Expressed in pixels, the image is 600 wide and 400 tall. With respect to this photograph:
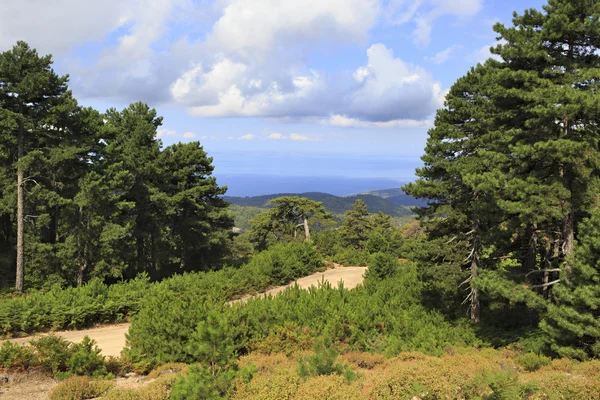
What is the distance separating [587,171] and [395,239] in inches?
1078

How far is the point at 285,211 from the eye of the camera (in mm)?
32562

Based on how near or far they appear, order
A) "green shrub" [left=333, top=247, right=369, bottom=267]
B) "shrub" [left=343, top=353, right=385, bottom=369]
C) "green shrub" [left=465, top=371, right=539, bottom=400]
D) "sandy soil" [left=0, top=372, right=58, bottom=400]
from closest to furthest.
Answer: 1. "green shrub" [left=465, top=371, right=539, bottom=400]
2. "sandy soil" [left=0, top=372, right=58, bottom=400]
3. "shrub" [left=343, top=353, right=385, bottom=369]
4. "green shrub" [left=333, top=247, right=369, bottom=267]

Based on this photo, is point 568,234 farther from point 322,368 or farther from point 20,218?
point 20,218

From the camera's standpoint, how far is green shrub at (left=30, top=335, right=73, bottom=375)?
344 inches

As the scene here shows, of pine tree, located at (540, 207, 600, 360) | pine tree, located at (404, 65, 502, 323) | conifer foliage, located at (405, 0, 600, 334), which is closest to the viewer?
pine tree, located at (540, 207, 600, 360)

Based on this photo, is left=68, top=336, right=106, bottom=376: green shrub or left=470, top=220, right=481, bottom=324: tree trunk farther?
left=470, top=220, right=481, bottom=324: tree trunk

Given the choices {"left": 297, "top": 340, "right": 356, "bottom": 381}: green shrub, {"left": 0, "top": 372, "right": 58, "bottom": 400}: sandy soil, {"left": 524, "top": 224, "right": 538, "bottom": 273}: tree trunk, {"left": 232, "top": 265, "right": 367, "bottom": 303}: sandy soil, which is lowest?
{"left": 232, "top": 265, "right": 367, "bottom": 303}: sandy soil

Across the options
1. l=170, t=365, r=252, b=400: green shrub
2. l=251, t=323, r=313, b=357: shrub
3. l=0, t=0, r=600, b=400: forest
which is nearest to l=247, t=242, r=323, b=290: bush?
l=0, t=0, r=600, b=400: forest

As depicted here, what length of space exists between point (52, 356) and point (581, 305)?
12.4 metres

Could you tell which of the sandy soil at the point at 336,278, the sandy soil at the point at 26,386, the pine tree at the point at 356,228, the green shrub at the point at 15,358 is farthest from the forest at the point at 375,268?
the pine tree at the point at 356,228

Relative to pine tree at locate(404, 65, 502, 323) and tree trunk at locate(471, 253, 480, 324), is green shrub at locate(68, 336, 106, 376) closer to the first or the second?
pine tree at locate(404, 65, 502, 323)

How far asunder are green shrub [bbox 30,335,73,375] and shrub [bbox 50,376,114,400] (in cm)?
100

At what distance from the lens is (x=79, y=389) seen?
7641mm

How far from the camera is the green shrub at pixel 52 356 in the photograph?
Result: 28.7ft
